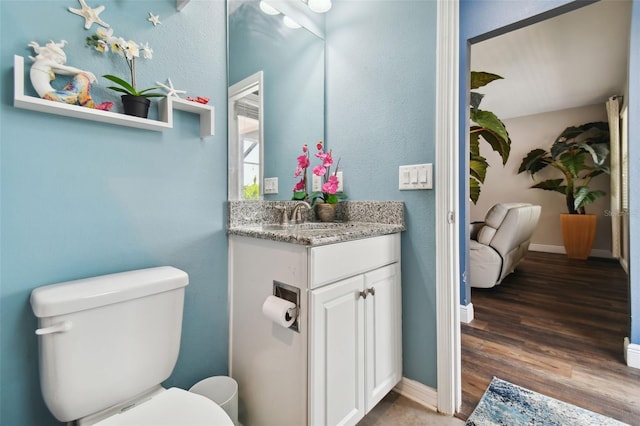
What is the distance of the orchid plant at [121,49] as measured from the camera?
1.00 m

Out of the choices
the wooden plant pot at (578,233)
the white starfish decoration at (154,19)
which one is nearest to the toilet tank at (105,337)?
the white starfish decoration at (154,19)

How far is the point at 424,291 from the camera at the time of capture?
1428mm

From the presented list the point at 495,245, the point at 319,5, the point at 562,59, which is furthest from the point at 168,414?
the point at 562,59

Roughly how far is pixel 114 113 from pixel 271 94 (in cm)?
83

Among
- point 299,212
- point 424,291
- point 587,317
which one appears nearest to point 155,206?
point 299,212

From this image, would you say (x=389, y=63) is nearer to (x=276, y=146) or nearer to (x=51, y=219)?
(x=276, y=146)

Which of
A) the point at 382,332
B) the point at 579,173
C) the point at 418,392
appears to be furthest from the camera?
the point at 579,173

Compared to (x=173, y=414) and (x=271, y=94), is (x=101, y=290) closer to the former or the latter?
(x=173, y=414)

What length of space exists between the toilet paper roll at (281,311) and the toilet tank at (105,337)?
335 millimetres

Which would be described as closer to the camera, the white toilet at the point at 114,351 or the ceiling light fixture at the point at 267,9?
the white toilet at the point at 114,351

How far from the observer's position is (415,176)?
4.66ft

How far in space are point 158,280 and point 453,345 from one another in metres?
1.31

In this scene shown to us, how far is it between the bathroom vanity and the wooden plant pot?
502 centimetres

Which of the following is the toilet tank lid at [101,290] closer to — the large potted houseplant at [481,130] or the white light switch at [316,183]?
the white light switch at [316,183]
